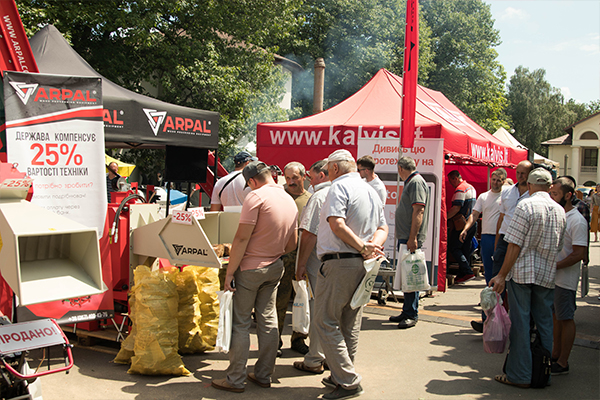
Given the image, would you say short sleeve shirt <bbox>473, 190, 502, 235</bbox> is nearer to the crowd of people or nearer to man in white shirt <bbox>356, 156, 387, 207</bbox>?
man in white shirt <bbox>356, 156, 387, 207</bbox>

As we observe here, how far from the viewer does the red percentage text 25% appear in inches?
167

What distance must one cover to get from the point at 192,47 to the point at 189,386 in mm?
16478

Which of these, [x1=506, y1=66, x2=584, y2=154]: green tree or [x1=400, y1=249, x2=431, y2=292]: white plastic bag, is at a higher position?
[x1=506, y1=66, x2=584, y2=154]: green tree

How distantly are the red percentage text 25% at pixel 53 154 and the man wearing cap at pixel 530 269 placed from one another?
147 inches

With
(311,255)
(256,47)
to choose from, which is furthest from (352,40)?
(311,255)

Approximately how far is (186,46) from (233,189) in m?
13.7

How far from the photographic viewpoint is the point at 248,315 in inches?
155

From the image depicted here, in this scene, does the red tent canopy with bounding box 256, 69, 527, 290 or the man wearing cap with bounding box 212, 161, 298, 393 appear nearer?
the man wearing cap with bounding box 212, 161, 298, 393

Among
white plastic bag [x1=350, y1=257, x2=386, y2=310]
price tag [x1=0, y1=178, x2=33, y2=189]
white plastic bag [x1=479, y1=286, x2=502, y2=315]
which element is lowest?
white plastic bag [x1=479, y1=286, x2=502, y2=315]

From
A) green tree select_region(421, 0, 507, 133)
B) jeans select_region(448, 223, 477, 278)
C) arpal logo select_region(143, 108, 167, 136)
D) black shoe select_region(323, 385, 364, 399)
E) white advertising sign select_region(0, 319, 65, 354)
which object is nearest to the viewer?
white advertising sign select_region(0, 319, 65, 354)

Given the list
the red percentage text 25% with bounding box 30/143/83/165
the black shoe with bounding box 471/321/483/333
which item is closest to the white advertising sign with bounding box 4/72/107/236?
the red percentage text 25% with bounding box 30/143/83/165

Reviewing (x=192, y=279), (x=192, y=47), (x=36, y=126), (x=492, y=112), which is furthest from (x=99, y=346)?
(x=492, y=112)

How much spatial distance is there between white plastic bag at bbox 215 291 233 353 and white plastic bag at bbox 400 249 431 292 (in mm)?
2443

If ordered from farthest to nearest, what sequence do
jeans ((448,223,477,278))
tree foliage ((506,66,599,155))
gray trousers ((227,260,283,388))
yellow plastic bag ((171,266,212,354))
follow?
tree foliage ((506,66,599,155))
jeans ((448,223,477,278))
yellow plastic bag ((171,266,212,354))
gray trousers ((227,260,283,388))
